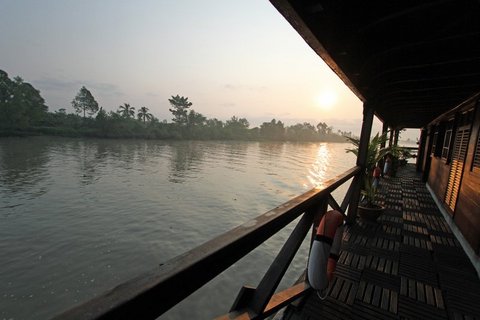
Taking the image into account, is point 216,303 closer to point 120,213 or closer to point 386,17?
point 386,17

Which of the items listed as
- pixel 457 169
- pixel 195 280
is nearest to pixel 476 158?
pixel 457 169

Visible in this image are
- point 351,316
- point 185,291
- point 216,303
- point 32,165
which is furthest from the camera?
point 32,165

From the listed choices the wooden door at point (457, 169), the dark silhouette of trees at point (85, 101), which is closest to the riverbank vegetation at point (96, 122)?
the dark silhouette of trees at point (85, 101)

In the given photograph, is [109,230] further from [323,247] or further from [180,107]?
[180,107]

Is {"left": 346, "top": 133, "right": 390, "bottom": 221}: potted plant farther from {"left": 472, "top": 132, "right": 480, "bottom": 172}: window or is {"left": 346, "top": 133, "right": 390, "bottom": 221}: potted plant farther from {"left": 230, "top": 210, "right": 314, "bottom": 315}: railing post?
{"left": 230, "top": 210, "right": 314, "bottom": 315}: railing post

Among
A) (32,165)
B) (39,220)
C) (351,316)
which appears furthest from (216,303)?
(32,165)

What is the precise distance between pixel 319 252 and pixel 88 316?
6.71ft

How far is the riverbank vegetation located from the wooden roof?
44.8 metres

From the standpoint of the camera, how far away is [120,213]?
12156 millimetres

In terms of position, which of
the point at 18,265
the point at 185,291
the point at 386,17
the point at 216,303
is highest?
the point at 386,17

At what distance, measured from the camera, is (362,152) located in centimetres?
503

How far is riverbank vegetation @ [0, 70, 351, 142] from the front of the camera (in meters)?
51.1

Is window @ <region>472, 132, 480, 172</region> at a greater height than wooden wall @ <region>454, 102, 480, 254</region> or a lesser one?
Result: greater

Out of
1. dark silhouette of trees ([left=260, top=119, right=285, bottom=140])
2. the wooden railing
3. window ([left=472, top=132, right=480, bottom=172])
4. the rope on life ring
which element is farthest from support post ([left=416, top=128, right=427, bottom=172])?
dark silhouette of trees ([left=260, top=119, right=285, bottom=140])
